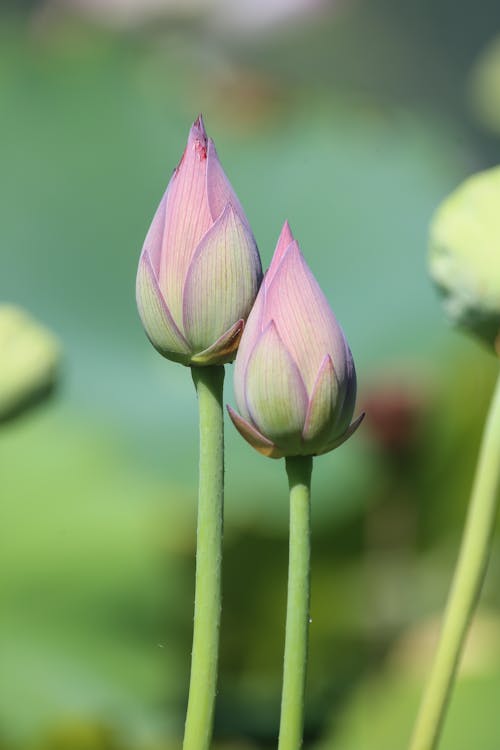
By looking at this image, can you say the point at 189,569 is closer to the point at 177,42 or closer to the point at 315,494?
the point at 315,494

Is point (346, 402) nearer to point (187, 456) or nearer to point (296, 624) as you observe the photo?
point (296, 624)

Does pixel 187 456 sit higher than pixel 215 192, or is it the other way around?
pixel 215 192

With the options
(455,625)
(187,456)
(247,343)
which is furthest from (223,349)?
(187,456)

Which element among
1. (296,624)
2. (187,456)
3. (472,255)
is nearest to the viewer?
(296,624)

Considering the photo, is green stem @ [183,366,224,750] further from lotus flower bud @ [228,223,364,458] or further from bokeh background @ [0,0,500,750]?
Answer: bokeh background @ [0,0,500,750]

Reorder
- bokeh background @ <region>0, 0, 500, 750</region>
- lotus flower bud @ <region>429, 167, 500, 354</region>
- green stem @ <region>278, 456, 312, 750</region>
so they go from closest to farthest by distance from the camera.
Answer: green stem @ <region>278, 456, 312, 750</region> < lotus flower bud @ <region>429, 167, 500, 354</region> < bokeh background @ <region>0, 0, 500, 750</region>

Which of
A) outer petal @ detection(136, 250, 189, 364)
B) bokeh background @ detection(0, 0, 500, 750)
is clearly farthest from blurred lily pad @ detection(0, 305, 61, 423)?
bokeh background @ detection(0, 0, 500, 750)

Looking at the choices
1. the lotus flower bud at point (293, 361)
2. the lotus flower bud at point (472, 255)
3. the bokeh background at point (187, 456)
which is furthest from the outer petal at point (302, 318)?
the bokeh background at point (187, 456)

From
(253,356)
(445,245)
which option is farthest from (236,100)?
(253,356)
